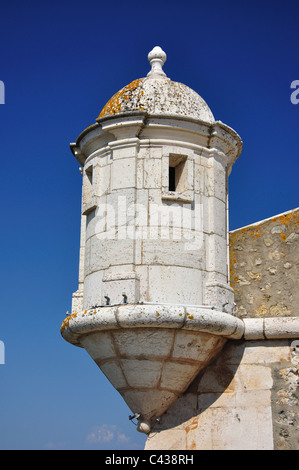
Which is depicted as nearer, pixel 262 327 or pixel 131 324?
pixel 131 324

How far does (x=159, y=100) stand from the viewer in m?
8.05

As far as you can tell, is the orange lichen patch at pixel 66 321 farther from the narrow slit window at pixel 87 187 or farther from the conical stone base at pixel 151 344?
the narrow slit window at pixel 87 187

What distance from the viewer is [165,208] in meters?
7.59

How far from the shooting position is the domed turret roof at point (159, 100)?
26.2ft

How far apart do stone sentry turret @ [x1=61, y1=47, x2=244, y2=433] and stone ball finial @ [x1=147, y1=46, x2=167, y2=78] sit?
43 centimetres

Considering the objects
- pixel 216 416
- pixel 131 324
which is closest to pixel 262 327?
pixel 216 416

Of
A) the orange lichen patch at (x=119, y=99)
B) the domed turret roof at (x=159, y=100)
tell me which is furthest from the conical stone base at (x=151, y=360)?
the orange lichen patch at (x=119, y=99)

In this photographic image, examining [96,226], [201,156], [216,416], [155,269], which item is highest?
[201,156]

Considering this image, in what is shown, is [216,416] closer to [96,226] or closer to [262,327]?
[262,327]

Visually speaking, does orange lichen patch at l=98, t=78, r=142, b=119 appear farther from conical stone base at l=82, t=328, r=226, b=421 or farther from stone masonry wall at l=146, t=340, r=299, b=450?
stone masonry wall at l=146, t=340, r=299, b=450

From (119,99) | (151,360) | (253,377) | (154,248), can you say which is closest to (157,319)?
(151,360)

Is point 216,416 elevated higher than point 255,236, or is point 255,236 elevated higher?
point 255,236

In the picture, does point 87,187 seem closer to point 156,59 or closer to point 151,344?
point 156,59

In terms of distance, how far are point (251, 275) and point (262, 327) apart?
78cm
